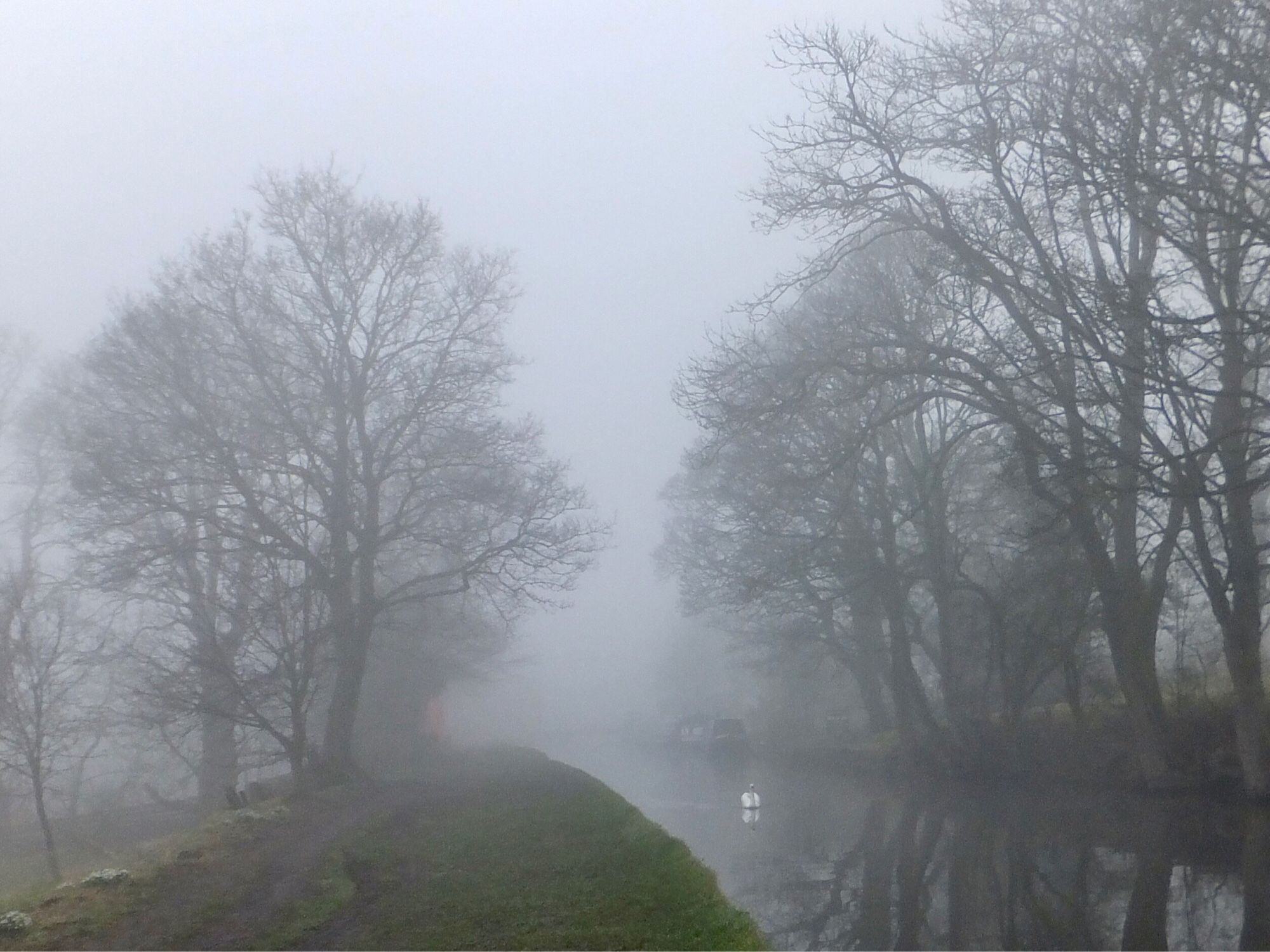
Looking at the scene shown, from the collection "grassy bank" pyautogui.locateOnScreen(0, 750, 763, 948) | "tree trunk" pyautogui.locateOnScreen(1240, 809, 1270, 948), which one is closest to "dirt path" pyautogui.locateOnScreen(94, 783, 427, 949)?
"grassy bank" pyautogui.locateOnScreen(0, 750, 763, 948)

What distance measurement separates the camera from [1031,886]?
41.7 ft

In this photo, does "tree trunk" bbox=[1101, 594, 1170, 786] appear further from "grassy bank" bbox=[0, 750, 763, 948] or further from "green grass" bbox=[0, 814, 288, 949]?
"green grass" bbox=[0, 814, 288, 949]

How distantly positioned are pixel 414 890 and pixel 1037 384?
1202 centimetres

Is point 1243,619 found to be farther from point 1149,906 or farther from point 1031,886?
point 1149,906

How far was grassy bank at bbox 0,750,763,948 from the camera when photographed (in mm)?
10086

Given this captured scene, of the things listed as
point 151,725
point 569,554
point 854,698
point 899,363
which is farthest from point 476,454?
point 854,698

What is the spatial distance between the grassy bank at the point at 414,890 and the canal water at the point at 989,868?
115cm

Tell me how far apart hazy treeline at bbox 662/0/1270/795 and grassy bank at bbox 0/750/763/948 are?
23.8 feet

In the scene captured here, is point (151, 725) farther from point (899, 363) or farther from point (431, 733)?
point (431, 733)

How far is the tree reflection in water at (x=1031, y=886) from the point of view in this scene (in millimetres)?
10273

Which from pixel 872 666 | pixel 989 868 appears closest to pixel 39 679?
pixel 989 868

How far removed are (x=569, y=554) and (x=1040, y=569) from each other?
1015 cm

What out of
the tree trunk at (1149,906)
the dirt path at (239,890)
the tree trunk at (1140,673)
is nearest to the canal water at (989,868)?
the tree trunk at (1149,906)

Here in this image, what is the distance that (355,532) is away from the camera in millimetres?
28141
